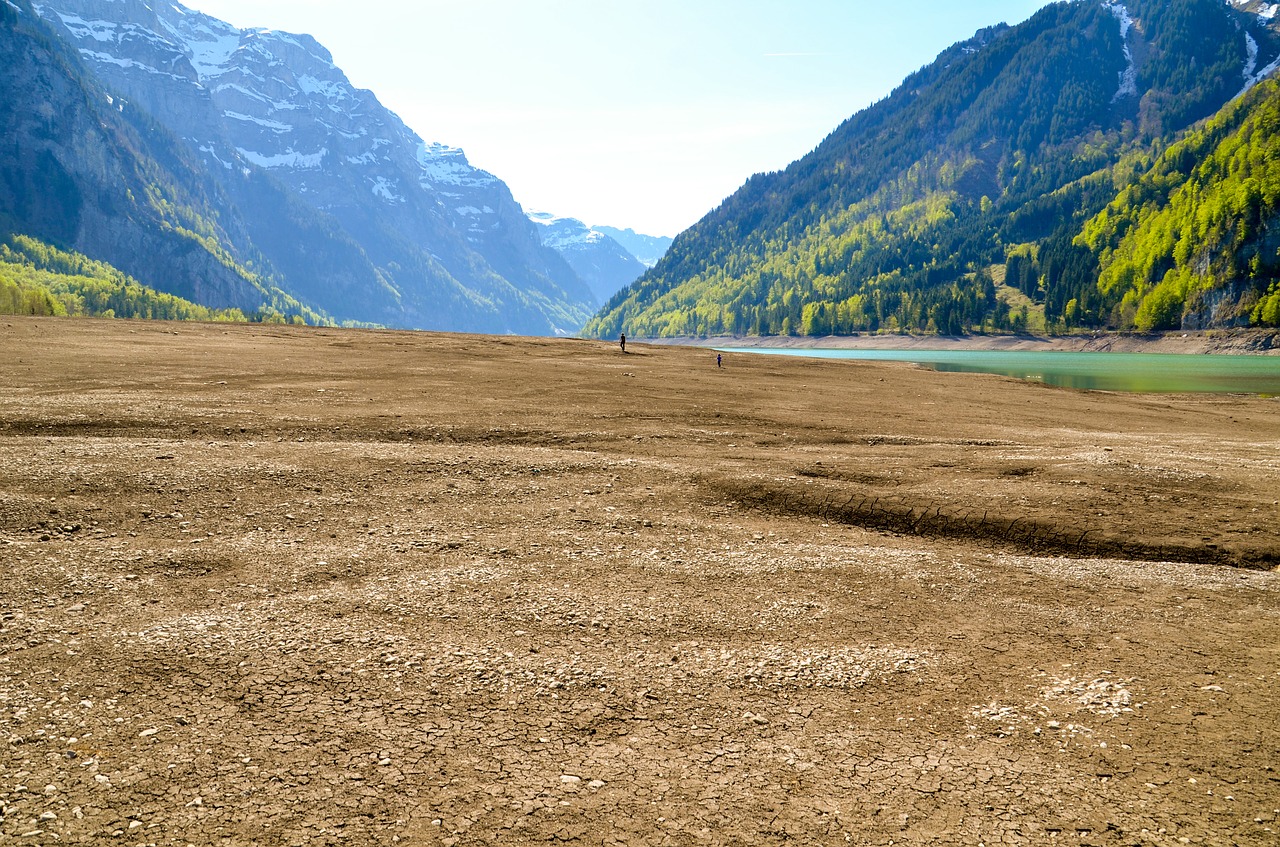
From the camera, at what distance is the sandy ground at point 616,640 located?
20.2 ft

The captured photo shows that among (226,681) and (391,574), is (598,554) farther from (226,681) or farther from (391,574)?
(226,681)

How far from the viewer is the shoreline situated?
10791 centimetres

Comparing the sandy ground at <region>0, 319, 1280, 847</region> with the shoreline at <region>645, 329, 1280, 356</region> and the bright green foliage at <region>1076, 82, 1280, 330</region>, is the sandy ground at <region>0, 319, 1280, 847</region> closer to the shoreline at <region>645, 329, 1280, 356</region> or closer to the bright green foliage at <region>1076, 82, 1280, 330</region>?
the shoreline at <region>645, 329, 1280, 356</region>

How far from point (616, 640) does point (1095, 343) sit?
16565 centimetres

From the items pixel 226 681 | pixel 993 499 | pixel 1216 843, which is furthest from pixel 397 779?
pixel 993 499

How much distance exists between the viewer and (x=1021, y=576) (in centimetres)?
1235

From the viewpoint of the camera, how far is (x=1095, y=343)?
465 ft

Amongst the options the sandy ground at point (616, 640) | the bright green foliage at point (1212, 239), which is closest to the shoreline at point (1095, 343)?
the bright green foliage at point (1212, 239)

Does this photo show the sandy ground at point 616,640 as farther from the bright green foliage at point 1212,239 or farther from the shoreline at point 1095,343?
the bright green foliage at point 1212,239

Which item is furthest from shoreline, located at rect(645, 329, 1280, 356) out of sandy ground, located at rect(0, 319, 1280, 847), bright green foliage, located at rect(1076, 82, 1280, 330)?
sandy ground, located at rect(0, 319, 1280, 847)

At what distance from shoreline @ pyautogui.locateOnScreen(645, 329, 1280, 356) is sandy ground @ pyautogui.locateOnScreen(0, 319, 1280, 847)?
4714 inches

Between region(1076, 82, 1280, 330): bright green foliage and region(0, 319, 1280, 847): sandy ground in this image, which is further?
region(1076, 82, 1280, 330): bright green foliage

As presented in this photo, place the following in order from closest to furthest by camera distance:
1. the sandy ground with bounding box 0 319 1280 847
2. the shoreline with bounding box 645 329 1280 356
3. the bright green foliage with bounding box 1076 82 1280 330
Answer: the sandy ground with bounding box 0 319 1280 847
the shoreline with bounding box 645 329 1280 356
the bright green foliage with bounding box 1076 82 1280 330

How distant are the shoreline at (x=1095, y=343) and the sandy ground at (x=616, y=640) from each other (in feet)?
393
